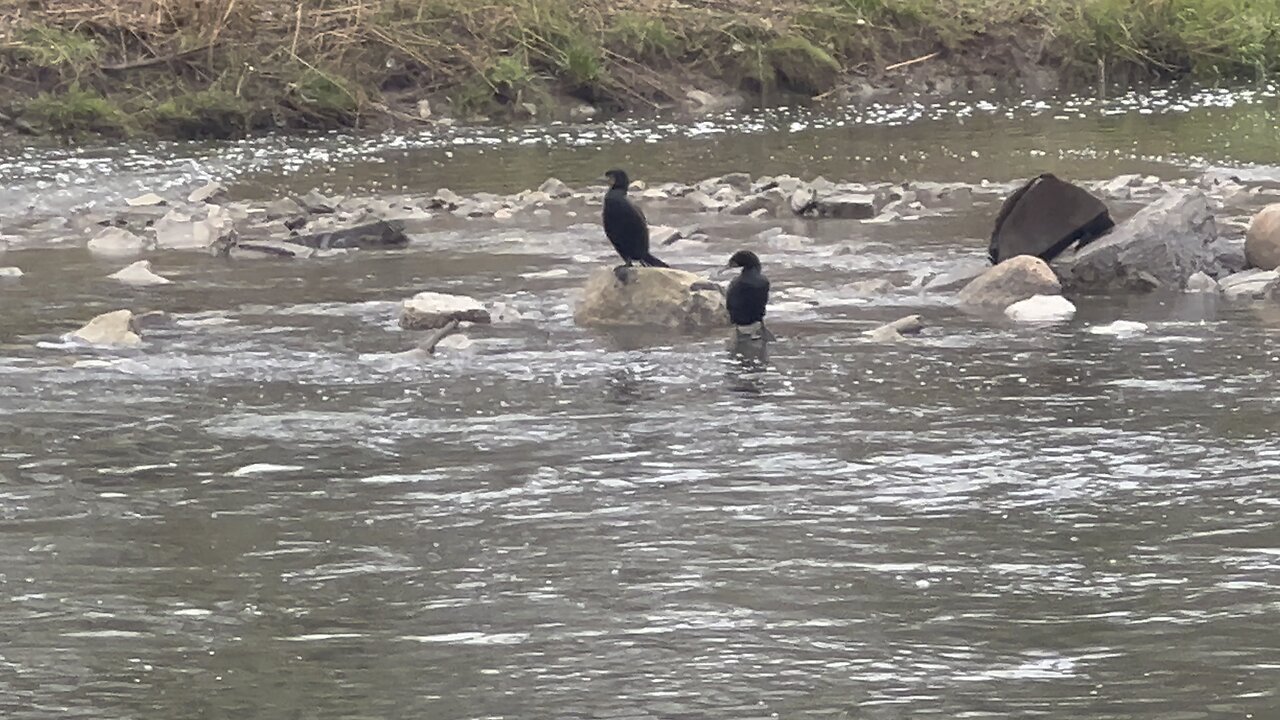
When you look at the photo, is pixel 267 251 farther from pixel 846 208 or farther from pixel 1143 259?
pixel 1143 259

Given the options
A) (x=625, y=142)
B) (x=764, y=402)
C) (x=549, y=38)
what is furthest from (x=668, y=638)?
(x=549, y=38)

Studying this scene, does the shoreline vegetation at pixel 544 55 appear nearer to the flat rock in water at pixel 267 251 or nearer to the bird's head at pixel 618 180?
the flat rock in water at pixel 267 251

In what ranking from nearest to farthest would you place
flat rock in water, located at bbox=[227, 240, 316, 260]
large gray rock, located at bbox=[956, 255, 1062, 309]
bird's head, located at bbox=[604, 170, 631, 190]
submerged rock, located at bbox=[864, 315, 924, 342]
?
submerged rock, located at bbox=[864, 315, 924, 342] < large gray rock, located at bbox=[956, 255, 1062, 309] < bird's head, located at bbox=[604, 170, 631, 190] < flat rock in water, located at bbox=[227, 240, 316, 260]

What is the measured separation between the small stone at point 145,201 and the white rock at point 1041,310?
7135 millimetres

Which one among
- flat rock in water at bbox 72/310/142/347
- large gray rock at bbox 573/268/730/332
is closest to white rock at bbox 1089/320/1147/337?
large gray rock at bbox 573/268/730/332

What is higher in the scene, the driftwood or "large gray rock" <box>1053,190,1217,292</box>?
"large gray rock" <box>1053,190,1217,292</box>

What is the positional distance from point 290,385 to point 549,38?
1478 centimetres

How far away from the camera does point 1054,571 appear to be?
195 inches

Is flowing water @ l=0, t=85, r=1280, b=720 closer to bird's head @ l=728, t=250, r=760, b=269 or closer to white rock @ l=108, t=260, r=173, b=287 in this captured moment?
white rock @ l=108, t=260, r=173, b=287

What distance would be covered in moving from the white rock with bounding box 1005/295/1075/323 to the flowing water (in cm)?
16

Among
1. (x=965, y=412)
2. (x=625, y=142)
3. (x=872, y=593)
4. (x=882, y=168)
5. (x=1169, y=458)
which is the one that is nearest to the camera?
(x=872, y=593)

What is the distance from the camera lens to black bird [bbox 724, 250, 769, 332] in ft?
27.9

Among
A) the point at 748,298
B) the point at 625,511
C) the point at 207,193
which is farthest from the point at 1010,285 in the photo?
the point at 207,193

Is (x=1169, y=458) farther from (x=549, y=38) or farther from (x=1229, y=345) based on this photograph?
(x=549, y=38)
